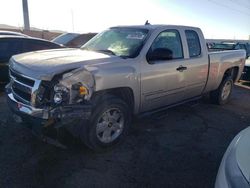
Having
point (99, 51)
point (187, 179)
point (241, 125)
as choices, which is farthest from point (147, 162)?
point (241, 125)

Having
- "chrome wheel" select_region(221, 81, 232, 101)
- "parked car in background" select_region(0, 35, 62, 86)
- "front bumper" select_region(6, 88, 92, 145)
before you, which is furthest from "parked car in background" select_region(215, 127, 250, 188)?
"parked car in background" select_region(0, 35, 62, 86)

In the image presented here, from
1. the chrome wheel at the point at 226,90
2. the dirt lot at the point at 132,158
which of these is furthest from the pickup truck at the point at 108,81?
the chrome wheel at the point at 226,90

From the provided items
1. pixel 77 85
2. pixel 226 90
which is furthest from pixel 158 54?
pixel 226 90

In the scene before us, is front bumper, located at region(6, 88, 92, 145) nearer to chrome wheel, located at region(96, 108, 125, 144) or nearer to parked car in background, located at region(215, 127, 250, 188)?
chrome wheel, located at region(96, 108, 125, 144)

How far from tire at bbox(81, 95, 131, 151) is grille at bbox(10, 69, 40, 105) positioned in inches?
31.8

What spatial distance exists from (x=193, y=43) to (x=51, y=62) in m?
3.11

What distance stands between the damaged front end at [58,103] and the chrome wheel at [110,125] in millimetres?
374

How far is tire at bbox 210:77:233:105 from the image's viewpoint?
22.8ft

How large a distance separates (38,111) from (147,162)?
160cm

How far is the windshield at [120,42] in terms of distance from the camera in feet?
14.9

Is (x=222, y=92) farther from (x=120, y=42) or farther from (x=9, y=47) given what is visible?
(x=9, y=47)

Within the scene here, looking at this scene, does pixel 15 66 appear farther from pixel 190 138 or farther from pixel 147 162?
pixel 190 138

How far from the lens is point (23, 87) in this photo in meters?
Answer: 3.77

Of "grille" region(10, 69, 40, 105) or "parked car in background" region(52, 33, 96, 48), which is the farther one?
"parked car in background" region(52, 33, 96, 48)
